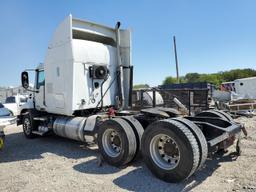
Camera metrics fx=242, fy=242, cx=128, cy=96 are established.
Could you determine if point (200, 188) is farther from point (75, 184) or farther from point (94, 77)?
point (94, 77)

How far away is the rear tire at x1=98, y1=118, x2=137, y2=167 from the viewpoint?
502 cm

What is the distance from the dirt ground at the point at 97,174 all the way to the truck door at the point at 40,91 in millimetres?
2053

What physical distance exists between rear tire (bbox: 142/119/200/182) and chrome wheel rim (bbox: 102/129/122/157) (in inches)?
35.9

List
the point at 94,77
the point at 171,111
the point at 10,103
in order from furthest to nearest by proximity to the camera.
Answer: the point at 10,103 < the point at 94,77 < the point at 171,111

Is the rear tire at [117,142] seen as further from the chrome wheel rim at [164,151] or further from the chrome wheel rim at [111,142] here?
the chrome wheel rim at [164,151]

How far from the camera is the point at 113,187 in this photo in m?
4.12

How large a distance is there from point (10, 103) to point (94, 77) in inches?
621

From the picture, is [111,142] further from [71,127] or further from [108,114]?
[71,127]

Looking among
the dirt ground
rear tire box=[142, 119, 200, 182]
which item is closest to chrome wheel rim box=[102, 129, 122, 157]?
the dirt ground

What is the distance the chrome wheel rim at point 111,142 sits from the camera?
17.6 feet

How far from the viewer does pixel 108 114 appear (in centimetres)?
657

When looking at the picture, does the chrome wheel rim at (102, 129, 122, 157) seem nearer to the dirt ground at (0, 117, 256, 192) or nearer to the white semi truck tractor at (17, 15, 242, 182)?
the white semi truck tractor at (17, 15, 242, 182)

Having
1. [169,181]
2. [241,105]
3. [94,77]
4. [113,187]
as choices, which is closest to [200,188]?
[169,181]

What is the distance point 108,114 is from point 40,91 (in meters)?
3.11
